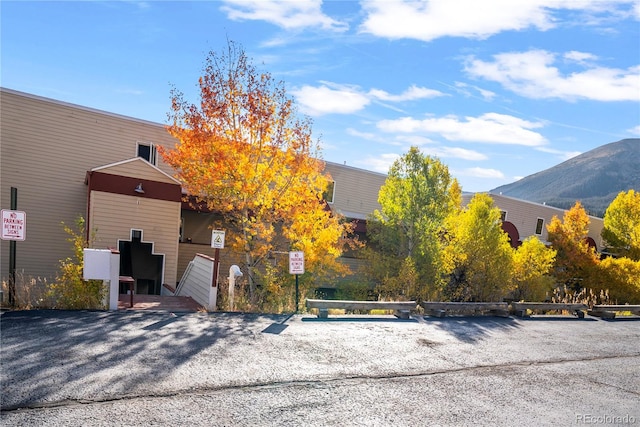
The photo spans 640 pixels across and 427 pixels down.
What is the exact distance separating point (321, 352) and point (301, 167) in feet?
22.4

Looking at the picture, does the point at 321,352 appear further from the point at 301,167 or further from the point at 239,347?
the point at 301,167

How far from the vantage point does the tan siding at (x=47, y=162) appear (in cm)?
1703

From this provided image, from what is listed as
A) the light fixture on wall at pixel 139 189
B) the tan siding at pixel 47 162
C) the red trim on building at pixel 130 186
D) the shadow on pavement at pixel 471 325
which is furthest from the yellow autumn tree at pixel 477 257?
the tan siding at pixel 47 162

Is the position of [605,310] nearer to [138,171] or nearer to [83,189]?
[138,171]

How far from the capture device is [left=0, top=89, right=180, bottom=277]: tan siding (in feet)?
55.9

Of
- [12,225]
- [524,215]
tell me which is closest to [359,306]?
[12,225]

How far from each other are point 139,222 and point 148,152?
13.3ft

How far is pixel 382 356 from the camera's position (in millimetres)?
8406

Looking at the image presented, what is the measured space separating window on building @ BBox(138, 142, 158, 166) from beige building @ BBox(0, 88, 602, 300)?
0.04 metres

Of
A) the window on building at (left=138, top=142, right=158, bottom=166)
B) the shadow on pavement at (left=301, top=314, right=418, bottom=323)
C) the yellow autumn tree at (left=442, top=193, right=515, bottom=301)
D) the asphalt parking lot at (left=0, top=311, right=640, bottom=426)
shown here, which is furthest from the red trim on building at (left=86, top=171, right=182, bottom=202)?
the yellow autumn tree at (left=442, top=193, right=515, bottom=301)

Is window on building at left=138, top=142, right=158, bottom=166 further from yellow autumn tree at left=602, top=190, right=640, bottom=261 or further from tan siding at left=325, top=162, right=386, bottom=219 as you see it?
yellow autumn tree at left=602, top=190, right=640, bottom=261

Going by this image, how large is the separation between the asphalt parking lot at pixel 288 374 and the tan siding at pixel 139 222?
6667 mm

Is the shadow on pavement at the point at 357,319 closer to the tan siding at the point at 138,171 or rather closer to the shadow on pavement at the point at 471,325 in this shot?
the shadow on pavement at the point at 471,325

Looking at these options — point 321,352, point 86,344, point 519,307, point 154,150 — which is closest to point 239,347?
point 321,352
